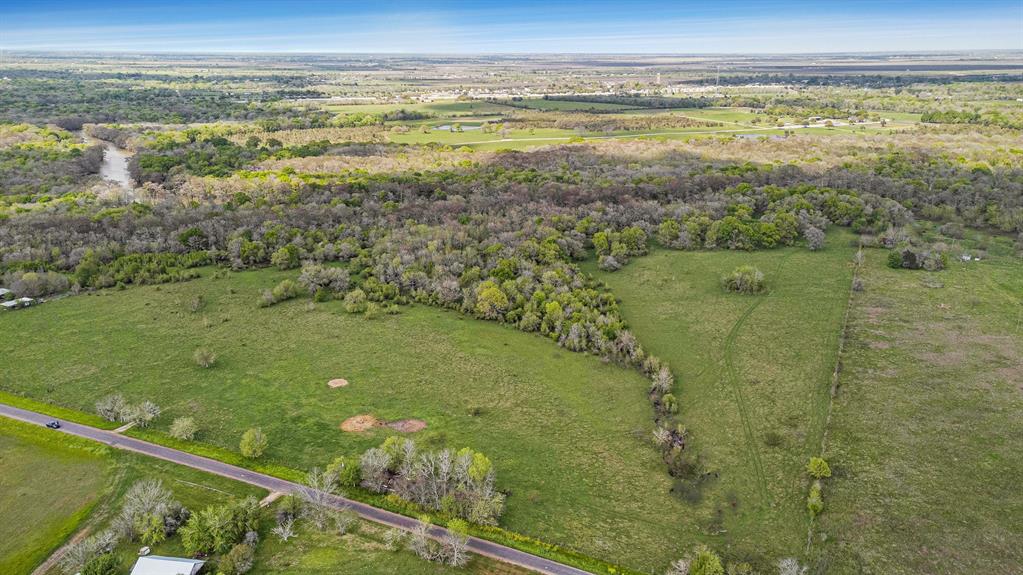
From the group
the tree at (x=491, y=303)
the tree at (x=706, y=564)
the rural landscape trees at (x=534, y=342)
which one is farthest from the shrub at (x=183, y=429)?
the tree at (x=706, y=564)

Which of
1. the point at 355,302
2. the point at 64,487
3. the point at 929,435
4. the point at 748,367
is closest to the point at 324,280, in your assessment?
the point at 355,302

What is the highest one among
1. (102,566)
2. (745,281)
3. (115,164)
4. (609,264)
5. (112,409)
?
(115,164)

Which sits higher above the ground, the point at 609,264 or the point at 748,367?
the point at 609,264

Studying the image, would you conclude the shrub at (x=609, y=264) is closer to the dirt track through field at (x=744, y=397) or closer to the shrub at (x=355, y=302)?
the dirt track through field at (x=744, y=397)

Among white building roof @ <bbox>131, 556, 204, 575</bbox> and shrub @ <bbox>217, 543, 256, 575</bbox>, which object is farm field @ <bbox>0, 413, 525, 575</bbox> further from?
white building roof @ <bbox>131, 556, 204, 575</bbox>

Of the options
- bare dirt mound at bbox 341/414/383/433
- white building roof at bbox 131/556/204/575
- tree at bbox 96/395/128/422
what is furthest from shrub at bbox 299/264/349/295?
white building roof at bbox 131/556/204/575

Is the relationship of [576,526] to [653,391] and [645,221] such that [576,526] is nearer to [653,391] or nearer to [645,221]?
[653,391]

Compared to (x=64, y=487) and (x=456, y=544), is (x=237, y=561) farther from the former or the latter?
Answer: (x=64, y=487)
